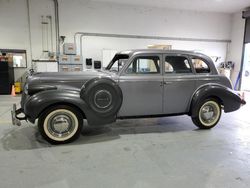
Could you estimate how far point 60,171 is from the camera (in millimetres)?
2398

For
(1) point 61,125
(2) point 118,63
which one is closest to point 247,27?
(2) point 118,63

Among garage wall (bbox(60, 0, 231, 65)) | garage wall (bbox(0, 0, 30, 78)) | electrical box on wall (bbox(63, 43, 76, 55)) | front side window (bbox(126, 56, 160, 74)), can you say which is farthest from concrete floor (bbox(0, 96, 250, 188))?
garage wall (bbox(60, 0, 231, 65))

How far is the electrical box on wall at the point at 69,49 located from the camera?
8.38m

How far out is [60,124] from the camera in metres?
3.12

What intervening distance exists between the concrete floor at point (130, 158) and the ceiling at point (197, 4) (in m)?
6.54

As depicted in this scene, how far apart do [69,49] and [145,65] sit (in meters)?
5.44

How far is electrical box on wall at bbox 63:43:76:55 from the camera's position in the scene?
838 cm

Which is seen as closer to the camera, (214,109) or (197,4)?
(214,109)

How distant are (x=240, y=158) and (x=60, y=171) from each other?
2.41 m

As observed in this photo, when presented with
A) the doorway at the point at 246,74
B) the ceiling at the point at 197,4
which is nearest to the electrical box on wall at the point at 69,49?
the ceiling at the point at 197,4

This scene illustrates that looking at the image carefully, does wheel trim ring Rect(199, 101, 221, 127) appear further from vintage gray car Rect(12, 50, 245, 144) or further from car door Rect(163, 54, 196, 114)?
car door Rect(163, 54, 196, 114)

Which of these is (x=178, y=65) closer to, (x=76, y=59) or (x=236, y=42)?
(x=76, y=59)

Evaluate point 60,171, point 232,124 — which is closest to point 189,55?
point 232,124

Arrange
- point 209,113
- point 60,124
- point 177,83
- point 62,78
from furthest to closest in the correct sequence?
point 209,113, point 177,83, point 62,78, point 60,124
